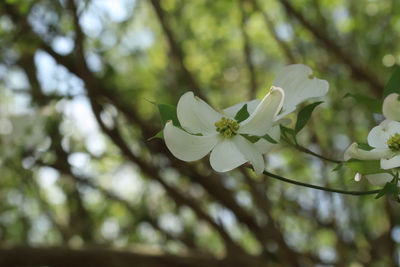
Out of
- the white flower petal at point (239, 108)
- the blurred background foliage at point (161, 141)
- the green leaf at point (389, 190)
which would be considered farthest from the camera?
the blurred background foliage at point (161, 141)

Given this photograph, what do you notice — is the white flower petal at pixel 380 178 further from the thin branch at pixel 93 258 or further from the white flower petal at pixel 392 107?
the thin branch at pixel 93 258

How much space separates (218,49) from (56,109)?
0.98 m

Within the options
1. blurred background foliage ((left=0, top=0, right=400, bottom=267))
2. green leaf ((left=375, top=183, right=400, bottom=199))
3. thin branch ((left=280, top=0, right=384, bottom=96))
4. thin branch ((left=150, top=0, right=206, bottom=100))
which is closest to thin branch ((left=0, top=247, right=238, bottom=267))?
blurred background foliage ((left=0, top=0, right=400, bottom=267))

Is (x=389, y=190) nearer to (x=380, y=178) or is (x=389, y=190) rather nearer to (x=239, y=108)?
(x=380, y=178)

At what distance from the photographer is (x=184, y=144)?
0.48 meters

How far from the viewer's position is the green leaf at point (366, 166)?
0.45 metres

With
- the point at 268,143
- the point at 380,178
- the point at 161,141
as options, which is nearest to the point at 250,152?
the point at 268,143

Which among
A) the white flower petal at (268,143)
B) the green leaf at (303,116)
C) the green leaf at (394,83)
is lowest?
the white flower petal at (268,143)

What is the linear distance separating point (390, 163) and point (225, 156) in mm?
145

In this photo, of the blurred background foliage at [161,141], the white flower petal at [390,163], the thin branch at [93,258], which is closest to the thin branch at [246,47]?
the blurred background foliage at [161,141]

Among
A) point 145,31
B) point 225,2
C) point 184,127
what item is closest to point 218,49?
point 145,31

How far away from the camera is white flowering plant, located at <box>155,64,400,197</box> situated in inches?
17.9

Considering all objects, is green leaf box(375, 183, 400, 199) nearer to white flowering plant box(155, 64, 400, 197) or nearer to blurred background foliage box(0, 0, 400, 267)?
white flowering plant box(155, 64, 400, 197)

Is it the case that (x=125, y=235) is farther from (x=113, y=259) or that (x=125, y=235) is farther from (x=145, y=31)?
(x=145, y=31)
